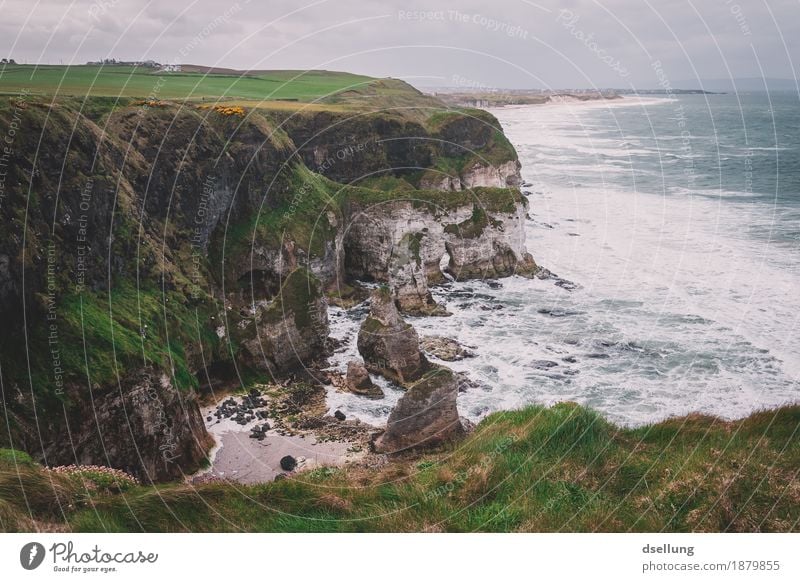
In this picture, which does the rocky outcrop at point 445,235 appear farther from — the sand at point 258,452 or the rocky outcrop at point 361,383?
the sand at point 258,452

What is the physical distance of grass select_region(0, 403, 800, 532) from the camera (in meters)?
8.23

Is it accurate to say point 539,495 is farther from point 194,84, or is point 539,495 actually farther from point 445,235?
point 194,84

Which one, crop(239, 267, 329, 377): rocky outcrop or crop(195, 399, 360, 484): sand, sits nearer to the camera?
crop(195, 399, 360, 484): sand

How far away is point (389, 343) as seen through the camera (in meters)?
A: 31.1

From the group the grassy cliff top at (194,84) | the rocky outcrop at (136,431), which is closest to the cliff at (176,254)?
the rocky outcrop at (136,431)

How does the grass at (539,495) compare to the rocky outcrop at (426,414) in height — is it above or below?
above

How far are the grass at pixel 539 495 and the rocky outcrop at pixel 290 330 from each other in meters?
21.6

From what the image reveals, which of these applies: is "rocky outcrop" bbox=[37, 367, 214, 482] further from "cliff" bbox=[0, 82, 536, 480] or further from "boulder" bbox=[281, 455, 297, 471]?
"boulder" bbox=[281, 455, 297, 471]

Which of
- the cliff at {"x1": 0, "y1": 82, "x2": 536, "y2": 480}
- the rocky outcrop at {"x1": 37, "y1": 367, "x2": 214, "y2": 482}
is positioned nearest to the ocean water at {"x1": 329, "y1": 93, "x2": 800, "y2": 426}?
the cliff at {"x1": 0, "y1": 82, "x2": 536, "y2": 480}

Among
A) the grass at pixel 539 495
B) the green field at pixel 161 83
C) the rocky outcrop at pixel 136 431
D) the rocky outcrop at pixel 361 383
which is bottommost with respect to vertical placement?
the rocky outcrop at pixel 361 383

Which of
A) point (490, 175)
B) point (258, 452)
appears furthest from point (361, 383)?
point (490, 175)

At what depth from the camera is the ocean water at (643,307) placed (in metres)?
31.1

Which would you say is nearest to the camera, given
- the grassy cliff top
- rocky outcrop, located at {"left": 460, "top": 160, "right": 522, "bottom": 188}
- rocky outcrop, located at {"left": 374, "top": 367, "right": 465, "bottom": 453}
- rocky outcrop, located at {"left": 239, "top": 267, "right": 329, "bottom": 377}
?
rocky outcrop, located at {"left": 374, "top": 367, "right": 465, "bottom": 453}

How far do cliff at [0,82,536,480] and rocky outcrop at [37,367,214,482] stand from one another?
68 millimetres
